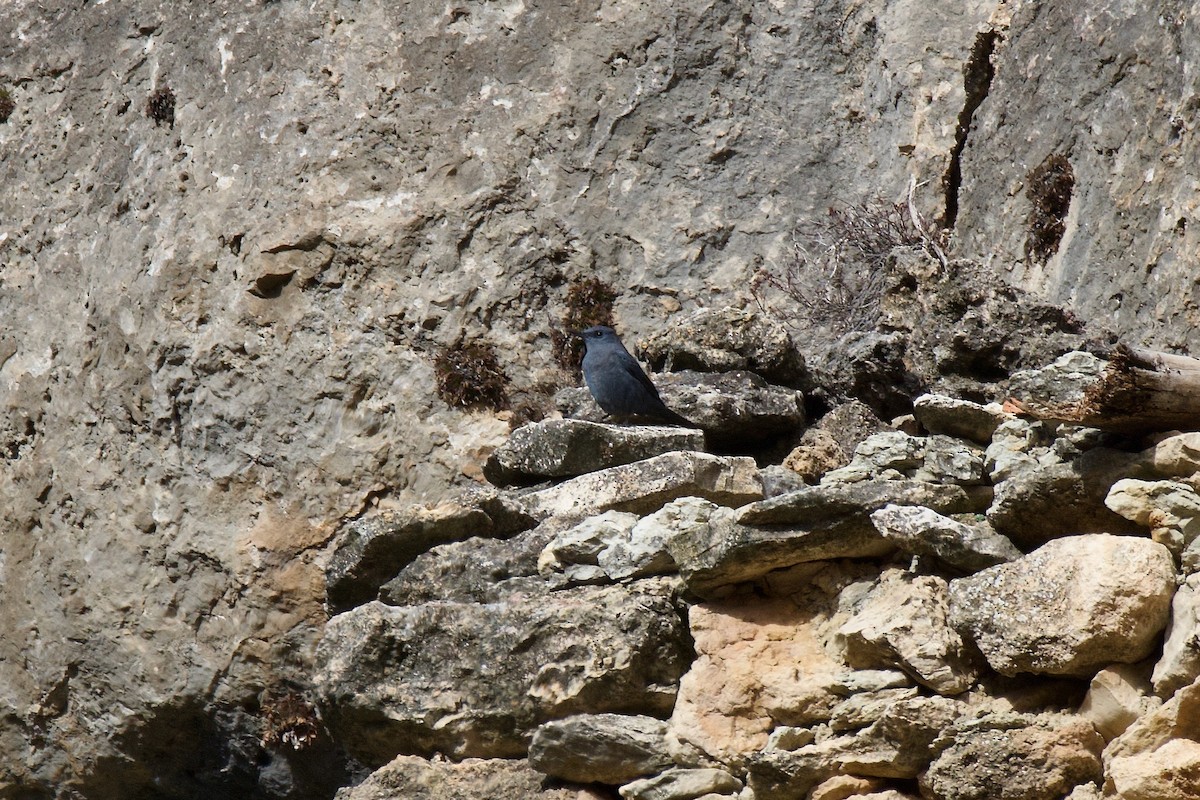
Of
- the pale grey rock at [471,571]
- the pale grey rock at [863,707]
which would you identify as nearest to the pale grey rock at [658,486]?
the pale grey rock at [471,571]

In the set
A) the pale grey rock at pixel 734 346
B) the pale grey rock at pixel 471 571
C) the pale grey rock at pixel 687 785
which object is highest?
the pale grey rock at pixel 734 346

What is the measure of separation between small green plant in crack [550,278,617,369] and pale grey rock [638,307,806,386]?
4.16ft

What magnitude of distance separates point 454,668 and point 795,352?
126 inches

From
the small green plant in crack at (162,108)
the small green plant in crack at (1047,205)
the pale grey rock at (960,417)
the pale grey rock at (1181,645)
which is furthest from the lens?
the small green plant in crack at (162,108)

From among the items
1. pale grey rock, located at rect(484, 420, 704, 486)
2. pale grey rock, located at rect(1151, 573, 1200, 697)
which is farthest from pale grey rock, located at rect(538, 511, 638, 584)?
pale grey rock, located at rect(1151, 573, 1200, 697)

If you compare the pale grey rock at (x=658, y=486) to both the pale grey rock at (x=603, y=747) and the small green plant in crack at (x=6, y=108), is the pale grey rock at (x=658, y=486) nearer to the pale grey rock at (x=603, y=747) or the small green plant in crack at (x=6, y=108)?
the pale grey rock at (x=603, y=747)

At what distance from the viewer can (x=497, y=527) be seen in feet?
22.5

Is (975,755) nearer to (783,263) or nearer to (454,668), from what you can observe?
(454,668)

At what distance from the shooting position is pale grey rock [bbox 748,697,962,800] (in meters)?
4.49

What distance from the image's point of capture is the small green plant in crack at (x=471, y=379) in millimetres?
9148

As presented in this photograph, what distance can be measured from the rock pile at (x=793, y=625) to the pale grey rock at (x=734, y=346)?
986 millimetres

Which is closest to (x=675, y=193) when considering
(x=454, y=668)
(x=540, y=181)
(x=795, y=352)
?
(x=540, y=181)

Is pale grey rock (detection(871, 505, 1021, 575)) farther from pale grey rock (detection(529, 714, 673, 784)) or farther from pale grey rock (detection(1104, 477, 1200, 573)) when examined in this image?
pale grey rock (detection(529, 714, 673, 784))

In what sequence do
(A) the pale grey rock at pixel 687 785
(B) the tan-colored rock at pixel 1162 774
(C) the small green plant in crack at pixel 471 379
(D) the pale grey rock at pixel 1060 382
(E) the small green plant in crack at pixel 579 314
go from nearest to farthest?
(B) the tan-colored rock at pixel 1162 774 → (D) the pale grey rock at pixel 1060 382 → (A) the pale grey rock at pixel 687 785 → (C) the small green plant in crack at pixel 471 379 → (E) the small green plant in crack at pixel 579 314
